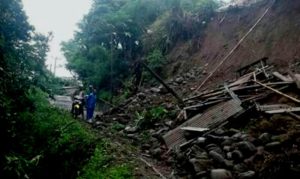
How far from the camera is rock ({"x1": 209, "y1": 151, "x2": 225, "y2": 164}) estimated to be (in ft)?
23.3

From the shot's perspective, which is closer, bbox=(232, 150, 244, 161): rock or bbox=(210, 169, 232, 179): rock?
bbox=(210, 169, 232, 179): rock

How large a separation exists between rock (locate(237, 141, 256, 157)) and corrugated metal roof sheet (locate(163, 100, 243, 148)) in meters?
1.84

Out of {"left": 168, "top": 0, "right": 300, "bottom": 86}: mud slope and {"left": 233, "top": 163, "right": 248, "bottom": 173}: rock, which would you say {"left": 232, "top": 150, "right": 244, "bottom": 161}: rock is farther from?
{"left": 168, "top": 0, "right": 300, "bottom": 86}: mud slope

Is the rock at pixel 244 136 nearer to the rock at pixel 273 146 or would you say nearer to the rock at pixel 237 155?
the rock at pixel 237 155

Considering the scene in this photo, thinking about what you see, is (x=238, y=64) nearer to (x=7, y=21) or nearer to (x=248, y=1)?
(x=248, y=1)

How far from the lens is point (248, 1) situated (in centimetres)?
1758

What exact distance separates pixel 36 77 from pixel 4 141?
1894 mm

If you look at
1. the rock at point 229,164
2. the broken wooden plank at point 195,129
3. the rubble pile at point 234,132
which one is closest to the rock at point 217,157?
the rubble pile at point 234,132

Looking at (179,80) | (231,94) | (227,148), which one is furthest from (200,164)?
(179,80)

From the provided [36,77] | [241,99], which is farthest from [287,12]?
[36,77]

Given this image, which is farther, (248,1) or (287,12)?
(248,1)

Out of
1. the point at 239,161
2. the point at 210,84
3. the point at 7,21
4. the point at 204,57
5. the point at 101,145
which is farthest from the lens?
the point at 204,57

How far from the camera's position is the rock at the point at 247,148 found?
23.1 feet

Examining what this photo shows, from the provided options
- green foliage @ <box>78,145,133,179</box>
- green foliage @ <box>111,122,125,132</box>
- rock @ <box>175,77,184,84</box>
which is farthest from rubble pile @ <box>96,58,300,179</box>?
rock @ <box>175,77,184,84</box>
